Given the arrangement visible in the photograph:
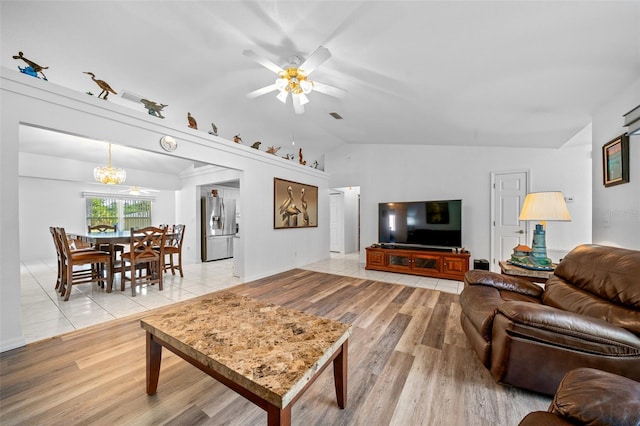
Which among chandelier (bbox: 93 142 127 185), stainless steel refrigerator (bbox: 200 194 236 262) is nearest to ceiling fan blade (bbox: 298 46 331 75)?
chandelier (bbox: 93 142 127 185)

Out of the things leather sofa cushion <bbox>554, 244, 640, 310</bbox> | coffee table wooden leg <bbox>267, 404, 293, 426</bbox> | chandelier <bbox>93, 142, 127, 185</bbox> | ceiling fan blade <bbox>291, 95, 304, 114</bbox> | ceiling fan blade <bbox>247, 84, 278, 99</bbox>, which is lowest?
coffee table wooden leg <bbox>267, 404, 293, 426</bbox>

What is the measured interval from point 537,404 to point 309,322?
4.80ft

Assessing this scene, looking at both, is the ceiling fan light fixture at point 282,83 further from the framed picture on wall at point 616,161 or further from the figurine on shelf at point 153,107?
the framed picture on wall at point 616,161

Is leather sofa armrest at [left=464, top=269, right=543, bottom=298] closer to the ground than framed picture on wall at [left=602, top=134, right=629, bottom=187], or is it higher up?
closer to the ground

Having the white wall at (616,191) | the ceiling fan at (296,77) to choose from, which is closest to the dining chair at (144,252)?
the ceiling fan at (296,77)

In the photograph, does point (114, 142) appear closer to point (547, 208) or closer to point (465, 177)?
point (547, 208)

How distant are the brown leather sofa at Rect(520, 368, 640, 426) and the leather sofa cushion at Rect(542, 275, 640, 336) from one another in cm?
78

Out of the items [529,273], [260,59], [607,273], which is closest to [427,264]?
[529,273]

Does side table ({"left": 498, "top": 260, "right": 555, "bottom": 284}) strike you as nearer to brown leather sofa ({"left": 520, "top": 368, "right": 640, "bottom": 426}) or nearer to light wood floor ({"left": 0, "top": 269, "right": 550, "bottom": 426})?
light wood floor ({"left": 0, "top": 269, "right": 550, "bottom": 426})

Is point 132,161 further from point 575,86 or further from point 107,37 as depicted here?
point 575,86

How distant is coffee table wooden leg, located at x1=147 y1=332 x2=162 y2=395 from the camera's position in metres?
1.43

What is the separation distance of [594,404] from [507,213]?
4.52m

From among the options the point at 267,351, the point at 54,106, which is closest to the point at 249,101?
the point at 54,106

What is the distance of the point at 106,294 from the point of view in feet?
11.1
